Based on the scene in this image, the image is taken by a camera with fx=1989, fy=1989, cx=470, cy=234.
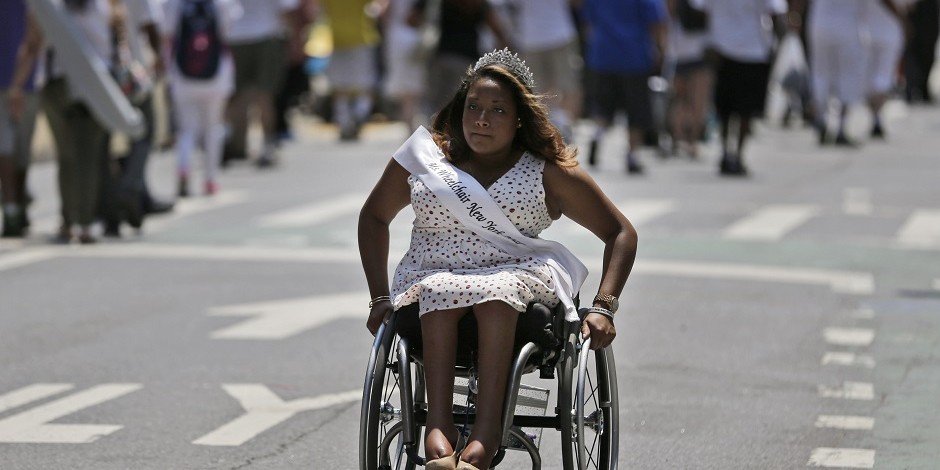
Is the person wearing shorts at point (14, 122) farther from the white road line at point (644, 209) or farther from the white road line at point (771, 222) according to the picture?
the white road line at point (771, 222)

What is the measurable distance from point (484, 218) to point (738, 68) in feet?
43.9

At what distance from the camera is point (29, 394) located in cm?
792

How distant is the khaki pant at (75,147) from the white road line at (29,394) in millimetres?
4845

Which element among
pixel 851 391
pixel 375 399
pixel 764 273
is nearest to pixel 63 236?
pixel 764 273

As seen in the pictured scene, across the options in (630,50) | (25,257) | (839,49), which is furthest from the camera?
(839,49)

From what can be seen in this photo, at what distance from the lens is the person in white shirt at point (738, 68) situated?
1823 centimetres

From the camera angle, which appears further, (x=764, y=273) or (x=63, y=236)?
(x=63, y=236)

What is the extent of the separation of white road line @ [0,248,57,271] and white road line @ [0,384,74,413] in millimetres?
3970

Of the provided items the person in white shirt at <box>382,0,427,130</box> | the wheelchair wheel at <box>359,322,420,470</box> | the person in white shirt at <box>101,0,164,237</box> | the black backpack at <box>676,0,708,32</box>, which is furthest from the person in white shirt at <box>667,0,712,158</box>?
the wheelchair wheel at <box>359,322,420,470</box>

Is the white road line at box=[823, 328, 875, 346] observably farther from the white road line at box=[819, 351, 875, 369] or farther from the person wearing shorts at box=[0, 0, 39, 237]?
the person wearing shorts at box=[0, 0, 39, 237]

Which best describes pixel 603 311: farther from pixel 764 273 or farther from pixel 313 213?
pixel 313 213

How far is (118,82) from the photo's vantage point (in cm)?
1298

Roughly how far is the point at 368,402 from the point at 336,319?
459 centimetres

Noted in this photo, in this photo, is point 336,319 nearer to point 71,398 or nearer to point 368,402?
point 71,398
